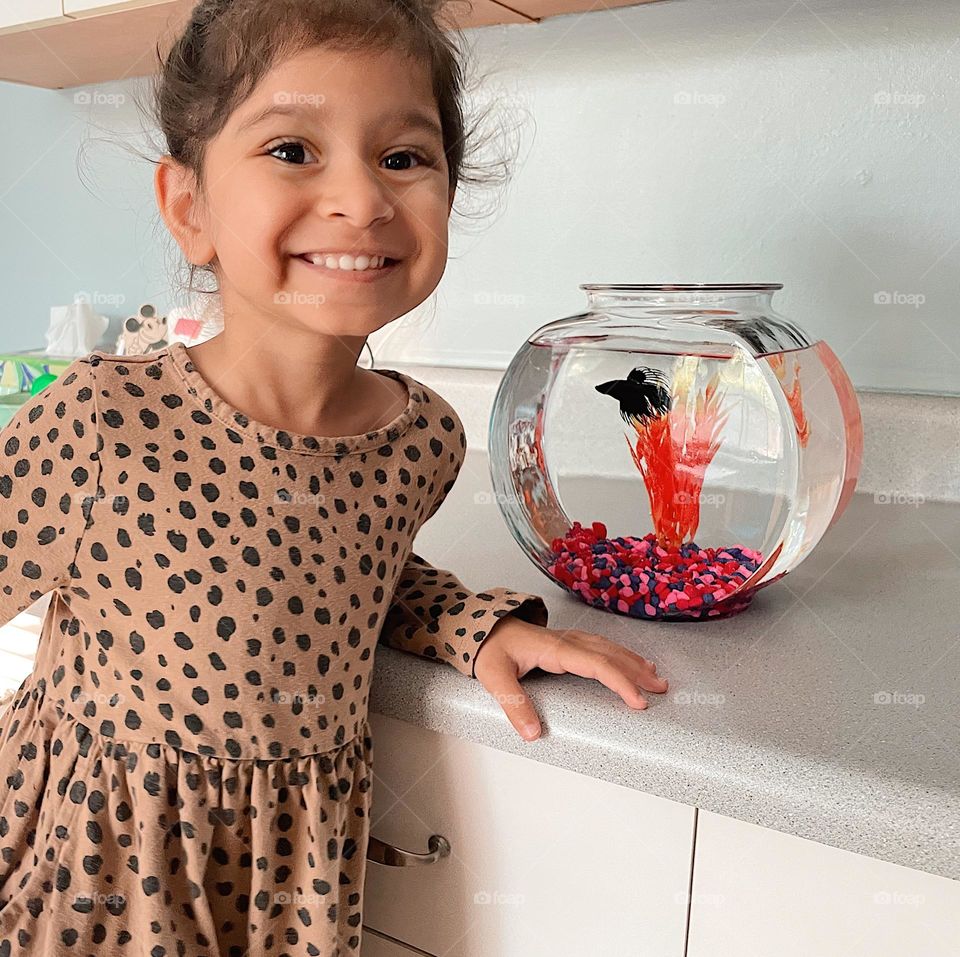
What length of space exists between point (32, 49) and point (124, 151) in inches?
10.4

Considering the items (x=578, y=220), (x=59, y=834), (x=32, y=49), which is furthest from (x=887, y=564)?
(x=32, y=49)

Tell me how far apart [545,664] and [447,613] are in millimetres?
86

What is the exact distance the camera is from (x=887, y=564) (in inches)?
33.0

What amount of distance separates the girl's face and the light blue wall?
1.09 meters

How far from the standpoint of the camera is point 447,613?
0.67 m

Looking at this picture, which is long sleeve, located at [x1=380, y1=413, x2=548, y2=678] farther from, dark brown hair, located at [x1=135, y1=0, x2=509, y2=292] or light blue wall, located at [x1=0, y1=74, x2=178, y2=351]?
light blue wall, located at [x1=0, y1=74, x2=178, y2=351]

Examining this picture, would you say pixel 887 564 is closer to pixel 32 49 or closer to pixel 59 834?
pixel 59 834

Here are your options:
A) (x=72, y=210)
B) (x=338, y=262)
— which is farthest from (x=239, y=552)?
(x=72, y=210)

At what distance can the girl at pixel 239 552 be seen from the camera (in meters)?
0.57

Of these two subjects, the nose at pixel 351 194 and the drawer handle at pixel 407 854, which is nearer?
the nose at pixel 351 194

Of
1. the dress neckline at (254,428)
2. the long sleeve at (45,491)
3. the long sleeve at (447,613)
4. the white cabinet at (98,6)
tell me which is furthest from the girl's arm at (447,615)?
the white cabinet at (98,6)

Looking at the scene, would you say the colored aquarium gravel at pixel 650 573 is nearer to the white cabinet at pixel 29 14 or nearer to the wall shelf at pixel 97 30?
the wall shelf at pixel 97 30

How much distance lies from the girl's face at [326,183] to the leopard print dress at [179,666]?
9 centimetres

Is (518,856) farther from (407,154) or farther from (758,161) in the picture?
(758,161)
